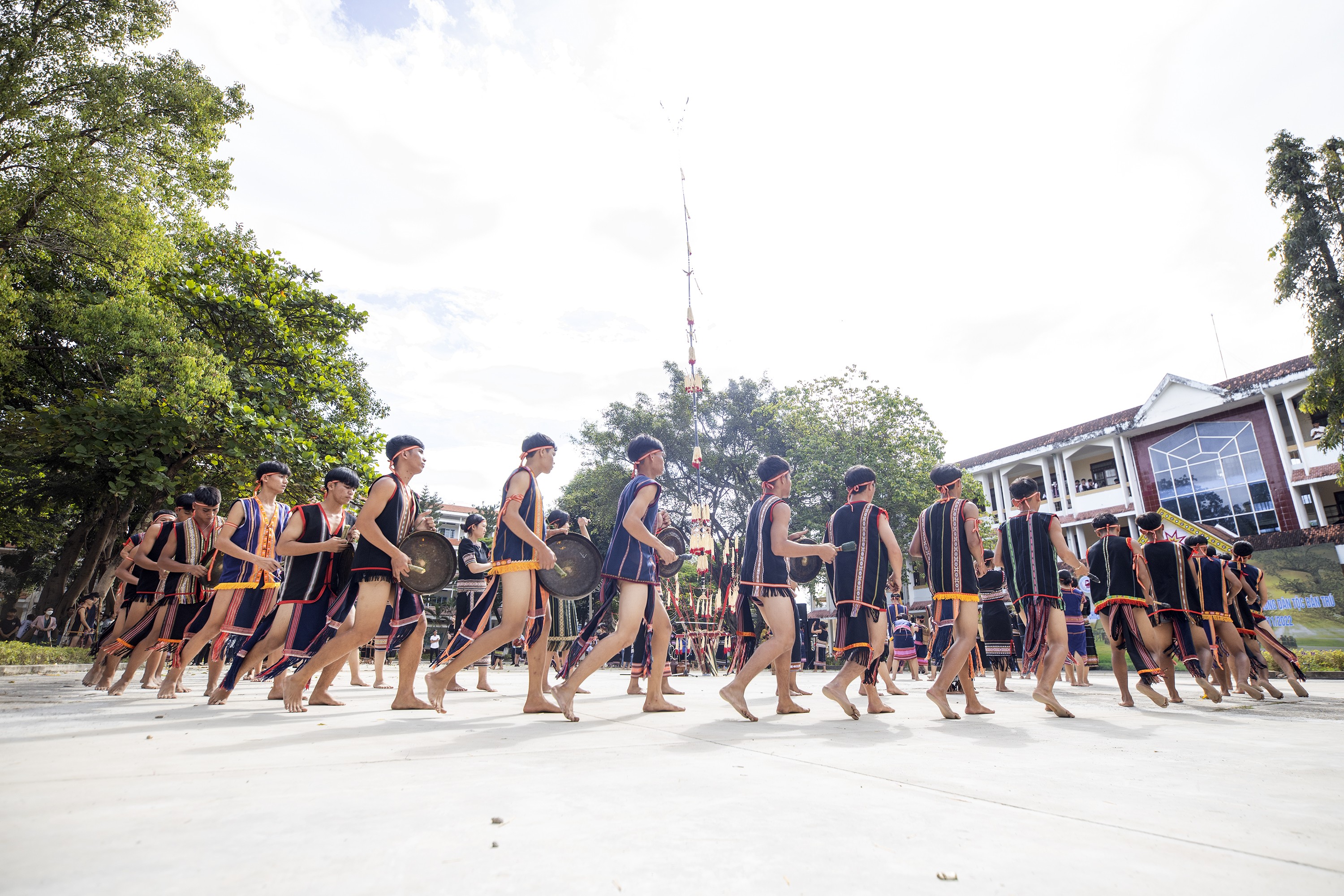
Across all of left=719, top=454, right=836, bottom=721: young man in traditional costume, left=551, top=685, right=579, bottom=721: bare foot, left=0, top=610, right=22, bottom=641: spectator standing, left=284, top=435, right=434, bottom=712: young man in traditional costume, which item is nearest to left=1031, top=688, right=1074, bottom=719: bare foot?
left=719, top=454, right=836, bottom=721: young man in traditional costume

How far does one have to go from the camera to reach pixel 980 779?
2.53m

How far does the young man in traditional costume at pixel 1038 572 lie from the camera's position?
5.70 meters

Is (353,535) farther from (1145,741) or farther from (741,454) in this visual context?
(741,454)

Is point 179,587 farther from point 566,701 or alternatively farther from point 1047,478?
point 1047,478

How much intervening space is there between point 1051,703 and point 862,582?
1608 millimetres

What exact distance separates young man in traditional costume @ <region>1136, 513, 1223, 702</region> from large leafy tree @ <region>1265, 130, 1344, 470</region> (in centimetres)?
1210

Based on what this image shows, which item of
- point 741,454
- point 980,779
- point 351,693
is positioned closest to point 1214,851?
point 980,779

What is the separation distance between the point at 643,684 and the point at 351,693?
13.6ft

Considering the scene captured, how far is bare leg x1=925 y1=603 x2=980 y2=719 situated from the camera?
4.99 meters

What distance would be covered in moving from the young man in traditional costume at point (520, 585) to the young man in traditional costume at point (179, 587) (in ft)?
10.8

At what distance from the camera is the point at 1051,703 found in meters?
5.12

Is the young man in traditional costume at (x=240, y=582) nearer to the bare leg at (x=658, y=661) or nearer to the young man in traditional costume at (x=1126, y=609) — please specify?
the bare leg at (x=658, y=661)

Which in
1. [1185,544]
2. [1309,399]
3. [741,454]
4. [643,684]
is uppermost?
[741,454]

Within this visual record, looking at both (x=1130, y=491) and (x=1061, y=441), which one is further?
(x=1061, y=441)
